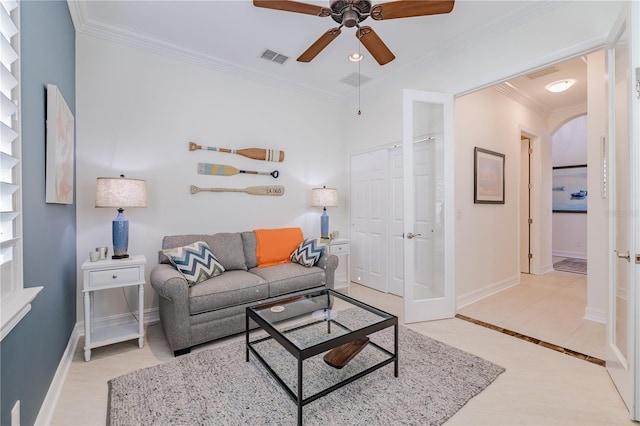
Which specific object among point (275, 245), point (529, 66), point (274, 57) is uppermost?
point (274, 57)

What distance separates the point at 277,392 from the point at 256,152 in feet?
8.70

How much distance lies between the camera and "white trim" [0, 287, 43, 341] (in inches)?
37.8

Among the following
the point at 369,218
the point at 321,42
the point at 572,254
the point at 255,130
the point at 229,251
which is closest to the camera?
the point at 321,42

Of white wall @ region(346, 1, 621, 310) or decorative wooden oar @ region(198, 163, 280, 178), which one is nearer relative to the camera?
white wall @ region(346, 1, 621, 310)

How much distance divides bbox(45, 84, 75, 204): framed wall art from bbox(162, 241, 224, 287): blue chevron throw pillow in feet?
2.87

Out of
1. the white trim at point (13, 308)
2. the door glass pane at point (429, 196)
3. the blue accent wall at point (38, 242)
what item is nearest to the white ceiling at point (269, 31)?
the blue accent wall at point (38, 242)

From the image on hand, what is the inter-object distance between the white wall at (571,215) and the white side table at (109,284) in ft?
25.3

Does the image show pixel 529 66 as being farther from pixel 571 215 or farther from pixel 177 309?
pixel 571 215

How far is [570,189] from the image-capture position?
623cm

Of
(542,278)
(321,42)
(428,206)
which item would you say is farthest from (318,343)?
(542,278)

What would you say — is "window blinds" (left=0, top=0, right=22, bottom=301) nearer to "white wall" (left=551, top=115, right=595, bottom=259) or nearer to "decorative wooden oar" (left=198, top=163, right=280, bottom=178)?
"decorative wooden oar" (left=198, top=163, right=280, bottom=178)

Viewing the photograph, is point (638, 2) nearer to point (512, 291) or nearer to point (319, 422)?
point (319, 422)

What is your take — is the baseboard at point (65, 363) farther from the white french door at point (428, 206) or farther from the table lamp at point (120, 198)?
the white french door at point (428, 206)

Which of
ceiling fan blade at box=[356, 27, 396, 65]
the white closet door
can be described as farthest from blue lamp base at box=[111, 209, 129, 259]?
the white closet door
